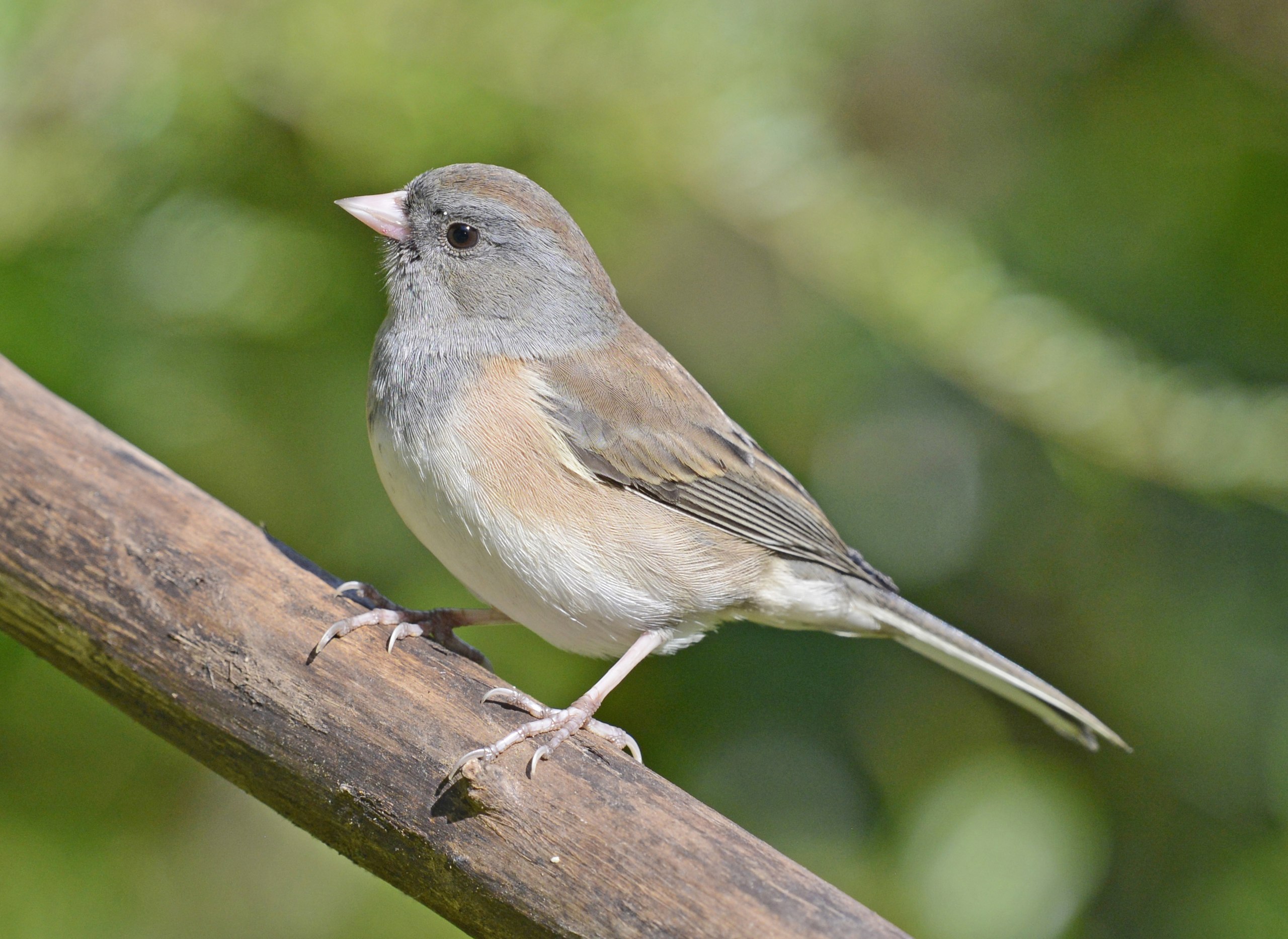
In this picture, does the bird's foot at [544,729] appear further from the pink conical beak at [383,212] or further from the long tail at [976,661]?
the pink conical beak at [383,212]

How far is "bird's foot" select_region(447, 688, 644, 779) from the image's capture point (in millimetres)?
1357

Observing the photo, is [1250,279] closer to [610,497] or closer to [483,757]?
[610,497]

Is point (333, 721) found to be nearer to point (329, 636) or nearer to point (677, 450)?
point (329, 636)

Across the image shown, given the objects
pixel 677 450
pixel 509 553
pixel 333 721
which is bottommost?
pixel 333 721

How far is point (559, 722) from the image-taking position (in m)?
1.45

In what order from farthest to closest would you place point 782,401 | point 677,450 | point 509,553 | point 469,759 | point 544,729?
point 782,401 < point 677,450 < point 509,553 < point 544,729 < point 469,759

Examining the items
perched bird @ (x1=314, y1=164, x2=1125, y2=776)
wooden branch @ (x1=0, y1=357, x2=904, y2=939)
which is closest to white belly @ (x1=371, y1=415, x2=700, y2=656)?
perched bird @ (x1=314, y1=164, x2=1125, y2=776)

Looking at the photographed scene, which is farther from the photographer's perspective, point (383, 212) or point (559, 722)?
point (383, 212)

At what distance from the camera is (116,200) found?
1990mm

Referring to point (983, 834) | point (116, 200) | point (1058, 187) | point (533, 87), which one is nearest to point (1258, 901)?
point (983, 834)

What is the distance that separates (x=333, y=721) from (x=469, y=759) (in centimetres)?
19

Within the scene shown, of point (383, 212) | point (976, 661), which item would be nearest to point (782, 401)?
point (976, 661)

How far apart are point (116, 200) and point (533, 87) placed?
0.76 m

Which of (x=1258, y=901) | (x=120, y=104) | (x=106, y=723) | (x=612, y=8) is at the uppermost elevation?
(x=612, y=8)
